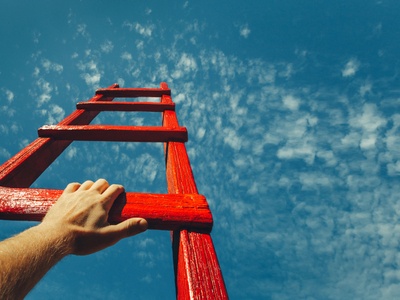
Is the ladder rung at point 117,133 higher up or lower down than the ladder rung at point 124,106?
lower down

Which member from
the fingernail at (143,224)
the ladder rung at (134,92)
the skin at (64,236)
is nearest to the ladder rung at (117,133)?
A: the skin at (64,236)

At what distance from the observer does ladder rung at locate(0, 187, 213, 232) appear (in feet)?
3.80

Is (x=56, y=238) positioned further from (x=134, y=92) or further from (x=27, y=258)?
(x=134, y=92)

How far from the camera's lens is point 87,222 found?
106 cm

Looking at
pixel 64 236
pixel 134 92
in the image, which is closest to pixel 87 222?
pixel 64 236

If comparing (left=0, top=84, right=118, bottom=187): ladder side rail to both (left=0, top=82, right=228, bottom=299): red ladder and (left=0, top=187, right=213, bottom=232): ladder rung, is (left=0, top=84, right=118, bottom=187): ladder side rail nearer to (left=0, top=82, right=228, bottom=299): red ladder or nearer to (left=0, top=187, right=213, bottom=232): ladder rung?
(left=0, top=82, right=228, bottom=299): red ladder

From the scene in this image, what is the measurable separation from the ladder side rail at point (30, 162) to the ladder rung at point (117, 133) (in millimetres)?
91

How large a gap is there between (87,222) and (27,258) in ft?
0.93

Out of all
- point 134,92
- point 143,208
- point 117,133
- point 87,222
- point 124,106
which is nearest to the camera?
point 87,222

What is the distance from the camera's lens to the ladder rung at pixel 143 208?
116cm

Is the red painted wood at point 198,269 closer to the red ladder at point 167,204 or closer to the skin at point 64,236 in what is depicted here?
the red ladder at point 167,204

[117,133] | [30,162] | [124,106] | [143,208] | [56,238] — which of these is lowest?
[56,238]

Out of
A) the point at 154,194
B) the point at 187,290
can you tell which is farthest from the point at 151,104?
the point at 187,290

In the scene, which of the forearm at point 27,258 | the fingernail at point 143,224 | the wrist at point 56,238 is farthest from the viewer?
the fingernail at point 143,224
